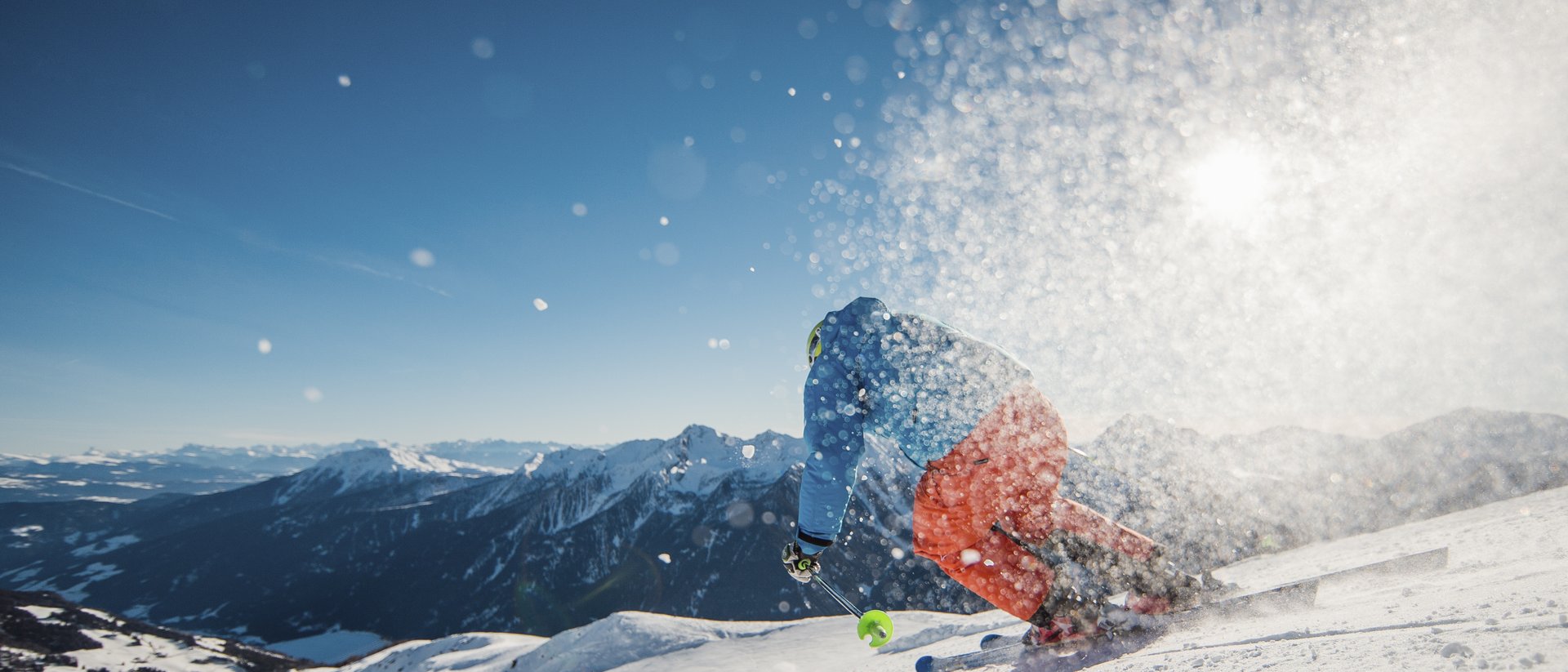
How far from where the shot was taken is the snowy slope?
75.4 inches

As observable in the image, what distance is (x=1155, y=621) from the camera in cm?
382

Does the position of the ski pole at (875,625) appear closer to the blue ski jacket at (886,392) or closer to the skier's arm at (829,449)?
the skier's arm at (829,449)

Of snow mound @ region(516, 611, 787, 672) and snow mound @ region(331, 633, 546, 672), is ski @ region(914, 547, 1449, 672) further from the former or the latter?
snow mound @ region(331, 633, 546, 672)

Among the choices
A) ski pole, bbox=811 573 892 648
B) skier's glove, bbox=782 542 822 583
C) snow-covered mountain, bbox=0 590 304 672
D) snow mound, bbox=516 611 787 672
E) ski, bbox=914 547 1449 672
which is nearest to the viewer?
ski, bbox=914 547 1449 672

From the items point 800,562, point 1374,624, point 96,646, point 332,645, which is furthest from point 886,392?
point 332,645

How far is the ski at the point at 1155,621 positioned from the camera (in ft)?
11.5

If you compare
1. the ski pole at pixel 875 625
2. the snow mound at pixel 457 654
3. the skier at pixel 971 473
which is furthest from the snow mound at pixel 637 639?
the skier at pixel 971 473

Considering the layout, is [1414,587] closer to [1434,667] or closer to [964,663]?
[1434,667]

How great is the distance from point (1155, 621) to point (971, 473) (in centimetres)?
147

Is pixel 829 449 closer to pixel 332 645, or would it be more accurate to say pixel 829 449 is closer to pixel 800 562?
pixel 800 562

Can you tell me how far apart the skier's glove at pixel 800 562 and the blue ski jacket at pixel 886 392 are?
0.07m

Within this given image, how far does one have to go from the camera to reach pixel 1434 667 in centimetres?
174

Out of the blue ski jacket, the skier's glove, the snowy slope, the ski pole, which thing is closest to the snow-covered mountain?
the snowy slope

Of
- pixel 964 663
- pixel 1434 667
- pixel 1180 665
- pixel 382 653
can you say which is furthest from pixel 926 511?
pixel 382 653
